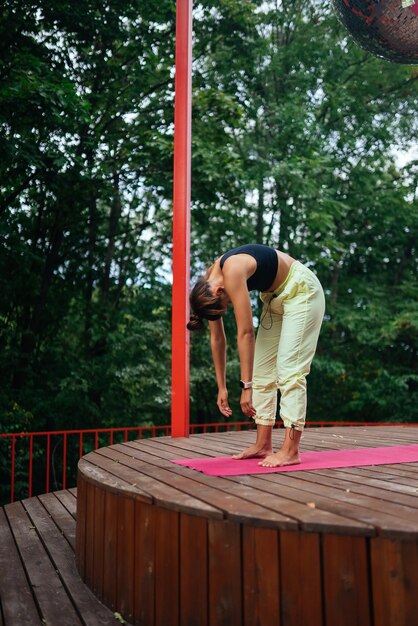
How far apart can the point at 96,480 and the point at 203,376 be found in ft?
22.7

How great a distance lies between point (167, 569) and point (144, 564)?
12 cm

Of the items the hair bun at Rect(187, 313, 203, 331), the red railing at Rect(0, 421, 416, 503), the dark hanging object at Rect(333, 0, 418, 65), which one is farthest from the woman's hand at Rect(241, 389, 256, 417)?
the red railing at Rect(0, 421, 416, 503)

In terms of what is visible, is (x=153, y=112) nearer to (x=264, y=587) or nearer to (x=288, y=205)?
(x=288, y=205)

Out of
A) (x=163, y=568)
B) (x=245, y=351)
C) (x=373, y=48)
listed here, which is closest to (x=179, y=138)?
(x=373, y=48)

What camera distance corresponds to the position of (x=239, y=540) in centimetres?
175

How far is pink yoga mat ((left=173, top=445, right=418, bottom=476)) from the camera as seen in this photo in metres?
2.58

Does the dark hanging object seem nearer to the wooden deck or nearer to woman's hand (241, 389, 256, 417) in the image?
woman's hand (241, 389, 256, 417)

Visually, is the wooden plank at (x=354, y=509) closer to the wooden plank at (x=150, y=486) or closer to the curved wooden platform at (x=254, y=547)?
the curved wooden platform at (x=254, y=547)

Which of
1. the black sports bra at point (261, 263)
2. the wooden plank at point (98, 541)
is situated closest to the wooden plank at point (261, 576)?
the wooden plank at point (98, 541)

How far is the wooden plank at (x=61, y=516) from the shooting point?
3176mm

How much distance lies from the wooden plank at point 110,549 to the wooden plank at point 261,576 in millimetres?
661

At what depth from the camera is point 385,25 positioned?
10.6 feet

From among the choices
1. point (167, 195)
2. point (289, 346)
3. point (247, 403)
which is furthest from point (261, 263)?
point (167, 195)

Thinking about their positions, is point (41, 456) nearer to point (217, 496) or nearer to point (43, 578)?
point (43, 578)
